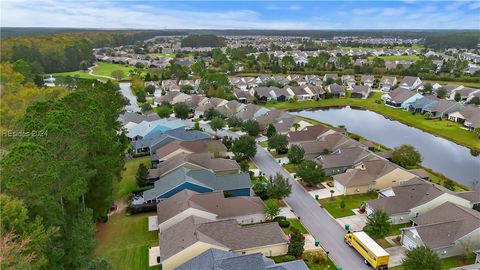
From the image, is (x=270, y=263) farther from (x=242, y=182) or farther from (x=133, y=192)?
(x=133, y=192)

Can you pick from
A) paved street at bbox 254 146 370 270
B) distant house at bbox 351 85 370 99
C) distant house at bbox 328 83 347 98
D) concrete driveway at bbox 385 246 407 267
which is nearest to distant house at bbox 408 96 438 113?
distant house at bbox 351 85 370 99

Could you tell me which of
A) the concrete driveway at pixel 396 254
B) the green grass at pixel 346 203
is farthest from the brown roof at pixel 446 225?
the green grass at pixel 346 203

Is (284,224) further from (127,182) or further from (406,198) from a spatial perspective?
(127,182)

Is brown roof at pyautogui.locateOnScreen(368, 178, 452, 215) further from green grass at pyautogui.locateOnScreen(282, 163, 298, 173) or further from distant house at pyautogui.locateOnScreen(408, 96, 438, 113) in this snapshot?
distant house at pyautogui.locateOnScreen(408, 96, 438, 113)

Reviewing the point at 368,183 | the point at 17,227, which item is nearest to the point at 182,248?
the point at 17,227

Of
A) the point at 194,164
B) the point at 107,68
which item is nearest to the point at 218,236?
the point at 194,164
